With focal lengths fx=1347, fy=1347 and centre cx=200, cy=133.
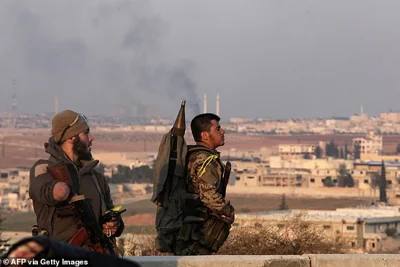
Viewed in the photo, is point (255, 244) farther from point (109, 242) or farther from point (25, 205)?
point (25, 205)

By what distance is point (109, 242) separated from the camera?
6.42m

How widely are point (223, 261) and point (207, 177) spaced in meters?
0.91

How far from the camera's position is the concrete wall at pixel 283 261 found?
716 centimetres

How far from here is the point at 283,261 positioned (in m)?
7.45

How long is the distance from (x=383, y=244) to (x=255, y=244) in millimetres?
29507

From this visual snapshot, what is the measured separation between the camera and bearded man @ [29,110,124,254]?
20.6ft

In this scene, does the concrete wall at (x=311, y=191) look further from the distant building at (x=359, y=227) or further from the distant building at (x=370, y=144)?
the distant building at (x=370, y=144)

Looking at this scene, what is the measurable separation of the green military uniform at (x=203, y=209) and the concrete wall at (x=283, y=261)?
708mm

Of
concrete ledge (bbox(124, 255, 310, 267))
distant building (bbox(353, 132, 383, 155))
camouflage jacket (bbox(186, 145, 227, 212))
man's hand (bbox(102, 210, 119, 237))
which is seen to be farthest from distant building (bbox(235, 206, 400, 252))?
distant building (bbox(353, 132, 383, 155))

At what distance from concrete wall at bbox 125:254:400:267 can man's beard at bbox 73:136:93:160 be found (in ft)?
2.52

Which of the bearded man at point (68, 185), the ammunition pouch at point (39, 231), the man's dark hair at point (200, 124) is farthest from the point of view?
the man's dark hair at point (200, 124)
